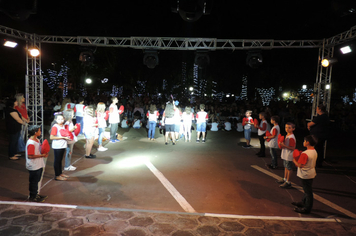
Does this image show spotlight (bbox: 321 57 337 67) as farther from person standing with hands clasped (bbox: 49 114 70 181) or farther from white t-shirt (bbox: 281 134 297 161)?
person standing with hands clasped (bbox: 49 114 70 181)

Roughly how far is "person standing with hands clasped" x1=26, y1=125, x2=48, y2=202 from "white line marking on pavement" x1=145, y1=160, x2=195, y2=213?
2560 mm

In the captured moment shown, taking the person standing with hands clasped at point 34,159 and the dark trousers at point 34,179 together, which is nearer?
the person standing with hands clasped at point 34,159

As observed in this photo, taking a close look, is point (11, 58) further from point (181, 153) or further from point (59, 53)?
point (181, 153)

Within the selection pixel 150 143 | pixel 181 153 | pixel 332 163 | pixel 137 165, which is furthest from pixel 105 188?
pixel 332 163

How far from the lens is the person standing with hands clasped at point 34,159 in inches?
161

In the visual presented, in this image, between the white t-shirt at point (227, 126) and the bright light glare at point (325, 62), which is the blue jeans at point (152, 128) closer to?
the white t-shirt at point (227, 126)

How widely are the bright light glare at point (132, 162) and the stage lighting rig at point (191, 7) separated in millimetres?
4347

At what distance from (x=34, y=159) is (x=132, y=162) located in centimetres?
323

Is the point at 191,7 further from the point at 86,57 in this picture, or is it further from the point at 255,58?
the point at 86,57

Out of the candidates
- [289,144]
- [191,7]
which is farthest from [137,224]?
[191,7]

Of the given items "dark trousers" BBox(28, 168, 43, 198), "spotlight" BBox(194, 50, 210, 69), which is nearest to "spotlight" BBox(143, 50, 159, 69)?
"spotlight" BBox(194, 50, 210, 69)

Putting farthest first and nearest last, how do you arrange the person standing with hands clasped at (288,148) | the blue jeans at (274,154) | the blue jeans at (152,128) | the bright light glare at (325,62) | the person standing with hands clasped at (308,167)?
1. the blue jeans at (152,128)
2. the bright light glare at (325,62)
3. the blue jeans at (274,154)
4. the person standing with hands clasped at (288,148)
5. the person standing with hands clasped at (308,167)

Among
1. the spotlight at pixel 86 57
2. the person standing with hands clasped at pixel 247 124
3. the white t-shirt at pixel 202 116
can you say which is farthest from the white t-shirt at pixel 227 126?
the spotlight at pixel 86 57

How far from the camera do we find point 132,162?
23.3 ft
